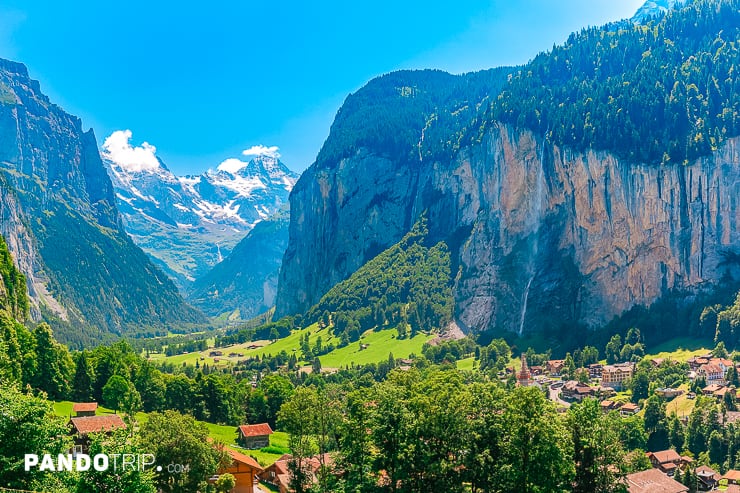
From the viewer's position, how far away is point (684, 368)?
14488cm

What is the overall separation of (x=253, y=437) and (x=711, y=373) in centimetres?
9850

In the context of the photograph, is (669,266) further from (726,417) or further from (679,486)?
(679,486)

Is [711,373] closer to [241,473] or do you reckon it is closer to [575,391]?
[575,391]

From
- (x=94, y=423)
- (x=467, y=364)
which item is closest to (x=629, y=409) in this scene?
(x=467, y=364)

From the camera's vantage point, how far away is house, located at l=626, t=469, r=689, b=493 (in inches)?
2808

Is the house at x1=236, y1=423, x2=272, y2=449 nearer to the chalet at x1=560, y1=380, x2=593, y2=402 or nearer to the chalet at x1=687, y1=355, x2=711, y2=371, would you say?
the chalet at x1=560, y1=380, x2=593, y2=402

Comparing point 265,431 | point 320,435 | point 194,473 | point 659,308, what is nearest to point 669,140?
point 659,308

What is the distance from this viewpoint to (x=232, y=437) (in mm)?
90875

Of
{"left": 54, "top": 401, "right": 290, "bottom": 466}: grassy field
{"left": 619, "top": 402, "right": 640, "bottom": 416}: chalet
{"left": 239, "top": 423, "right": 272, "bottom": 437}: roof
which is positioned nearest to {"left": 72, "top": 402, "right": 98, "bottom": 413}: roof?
{"left": 54, "top": 401, "right": 290, "bottom": 466}: grassy field

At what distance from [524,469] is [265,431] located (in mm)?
53154

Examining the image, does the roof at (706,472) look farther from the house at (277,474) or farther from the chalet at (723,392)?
the house at (277,474)

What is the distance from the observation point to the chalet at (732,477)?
90244 mm

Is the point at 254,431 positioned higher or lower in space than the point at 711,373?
lower

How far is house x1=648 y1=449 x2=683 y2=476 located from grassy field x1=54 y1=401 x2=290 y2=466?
173 feet
